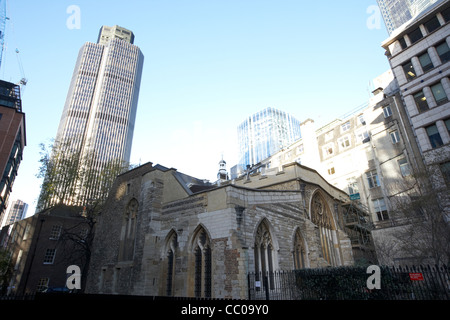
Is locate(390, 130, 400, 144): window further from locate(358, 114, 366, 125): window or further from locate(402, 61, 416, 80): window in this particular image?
locate(402, 61, 416, 80): window

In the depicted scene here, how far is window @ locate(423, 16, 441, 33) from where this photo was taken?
920 inches

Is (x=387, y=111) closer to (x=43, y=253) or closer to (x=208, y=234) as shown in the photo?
(x=208, y=234)

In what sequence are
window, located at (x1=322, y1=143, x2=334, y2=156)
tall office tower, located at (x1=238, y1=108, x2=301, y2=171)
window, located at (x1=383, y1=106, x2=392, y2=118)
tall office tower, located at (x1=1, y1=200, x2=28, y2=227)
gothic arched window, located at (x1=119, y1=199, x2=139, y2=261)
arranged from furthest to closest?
tall office tower, located at (x1=1, y1=200, x2=28, y2=227)
tall office tower, located at (x1=238, y1=108, x2=301, y2=171)
window, located at (x1=322, y1=143, x2=334, y2=156)
window, located at (x1=383, y1=106, x2=392, y2=118)
gothic arched window, located at (x1=119, y1=199, x2=139, y2=261)

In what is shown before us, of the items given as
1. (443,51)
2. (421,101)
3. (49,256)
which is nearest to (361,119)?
(421,101)

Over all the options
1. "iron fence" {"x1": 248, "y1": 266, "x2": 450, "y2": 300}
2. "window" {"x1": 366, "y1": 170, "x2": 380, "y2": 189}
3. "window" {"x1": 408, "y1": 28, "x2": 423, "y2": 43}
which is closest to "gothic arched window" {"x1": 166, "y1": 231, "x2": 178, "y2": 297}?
"iron fence" {"x1": 248, "y1": 266, "x2": 450, "y2": 300}

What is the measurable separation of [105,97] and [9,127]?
89523 millimetres

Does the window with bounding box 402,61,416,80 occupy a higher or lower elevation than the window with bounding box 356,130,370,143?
higher

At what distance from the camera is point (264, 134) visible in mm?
111250

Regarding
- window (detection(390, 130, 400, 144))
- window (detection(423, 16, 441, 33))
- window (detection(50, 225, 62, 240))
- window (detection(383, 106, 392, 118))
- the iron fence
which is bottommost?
the iron fence

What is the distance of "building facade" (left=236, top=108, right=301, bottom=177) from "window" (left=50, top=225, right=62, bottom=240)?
7694 cm

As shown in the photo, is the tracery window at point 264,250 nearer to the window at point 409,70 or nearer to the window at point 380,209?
the window at point 380,209

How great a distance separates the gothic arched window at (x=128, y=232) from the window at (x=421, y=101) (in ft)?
86.8

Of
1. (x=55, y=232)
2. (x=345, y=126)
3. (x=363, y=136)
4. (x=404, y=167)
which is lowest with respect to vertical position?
(x=55, y=232)

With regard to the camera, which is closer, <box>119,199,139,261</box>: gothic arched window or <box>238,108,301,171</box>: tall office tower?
<box>119,199,139,261</box>: gothic arched window
